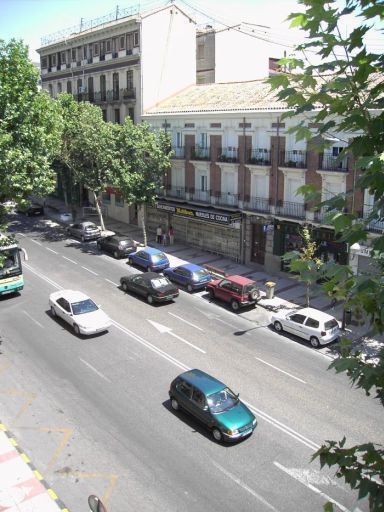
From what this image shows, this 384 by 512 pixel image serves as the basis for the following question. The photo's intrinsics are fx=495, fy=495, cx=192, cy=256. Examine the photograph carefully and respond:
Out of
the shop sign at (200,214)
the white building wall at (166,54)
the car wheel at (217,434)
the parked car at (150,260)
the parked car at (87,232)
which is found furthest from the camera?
the white building wall at (166,54)

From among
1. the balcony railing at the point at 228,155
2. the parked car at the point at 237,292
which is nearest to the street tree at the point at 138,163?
the balcony railing at the point at 228,155

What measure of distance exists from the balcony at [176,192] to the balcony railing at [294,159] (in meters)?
10.6

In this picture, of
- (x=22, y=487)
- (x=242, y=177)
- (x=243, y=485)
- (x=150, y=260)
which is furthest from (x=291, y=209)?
(x=22, y=487)

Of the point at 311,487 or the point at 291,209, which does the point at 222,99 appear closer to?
the point at 291,209

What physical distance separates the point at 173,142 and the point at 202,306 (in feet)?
56.5

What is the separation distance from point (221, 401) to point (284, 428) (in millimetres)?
2347

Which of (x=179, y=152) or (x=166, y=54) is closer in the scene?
(x=179, y=152)

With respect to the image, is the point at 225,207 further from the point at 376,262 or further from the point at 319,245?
the point at 376,262

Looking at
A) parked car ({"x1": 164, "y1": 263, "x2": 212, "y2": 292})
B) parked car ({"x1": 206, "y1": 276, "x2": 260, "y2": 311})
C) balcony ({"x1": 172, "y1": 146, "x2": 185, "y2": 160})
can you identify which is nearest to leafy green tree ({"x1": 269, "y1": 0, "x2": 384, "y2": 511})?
parked car ({"x1": 206, "y1": 276, "x2": 260, "y2": 311})

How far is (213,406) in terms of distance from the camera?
1605 cm

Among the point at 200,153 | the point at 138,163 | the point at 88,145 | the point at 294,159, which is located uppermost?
the point at 88,145

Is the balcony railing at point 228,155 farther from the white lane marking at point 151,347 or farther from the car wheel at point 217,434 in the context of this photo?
the car wheel at point 217,434

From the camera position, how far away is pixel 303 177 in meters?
30.8

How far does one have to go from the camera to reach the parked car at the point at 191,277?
3030 cm
